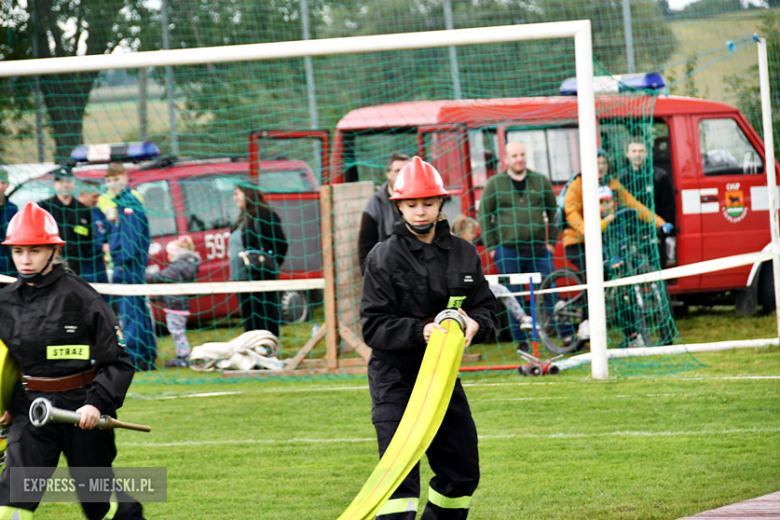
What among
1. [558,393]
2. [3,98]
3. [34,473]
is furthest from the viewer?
[3,98]

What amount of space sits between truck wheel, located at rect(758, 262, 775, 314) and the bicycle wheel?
262 centimetres

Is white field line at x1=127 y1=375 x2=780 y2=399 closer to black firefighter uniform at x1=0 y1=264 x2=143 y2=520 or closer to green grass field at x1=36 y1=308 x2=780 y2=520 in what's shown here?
green grass field at x1=36 y1=308 x2=780 y2=520

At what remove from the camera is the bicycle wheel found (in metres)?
10.3

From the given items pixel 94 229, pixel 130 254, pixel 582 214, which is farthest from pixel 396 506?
pixel 94 229

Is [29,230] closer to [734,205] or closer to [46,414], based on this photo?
[46,414]

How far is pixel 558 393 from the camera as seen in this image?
311 inches

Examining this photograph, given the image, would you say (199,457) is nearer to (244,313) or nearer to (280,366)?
(280,366)

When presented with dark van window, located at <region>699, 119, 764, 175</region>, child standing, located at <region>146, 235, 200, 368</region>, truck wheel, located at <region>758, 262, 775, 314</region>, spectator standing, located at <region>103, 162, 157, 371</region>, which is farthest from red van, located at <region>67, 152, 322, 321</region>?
truck wheel, located at <region>758, 262, 775, 314</region>

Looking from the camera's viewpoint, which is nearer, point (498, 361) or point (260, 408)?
point (260, 408)

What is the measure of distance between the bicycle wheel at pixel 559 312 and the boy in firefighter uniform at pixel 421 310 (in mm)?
A: 6188

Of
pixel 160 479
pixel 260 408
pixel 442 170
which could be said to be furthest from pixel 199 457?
pixel 442 170

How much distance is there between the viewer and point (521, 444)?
627 centimetres

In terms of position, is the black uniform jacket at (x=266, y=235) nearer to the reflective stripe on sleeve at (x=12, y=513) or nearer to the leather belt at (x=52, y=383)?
the leather belt at (x=52, y=383)

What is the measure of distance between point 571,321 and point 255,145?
586 centimetres
